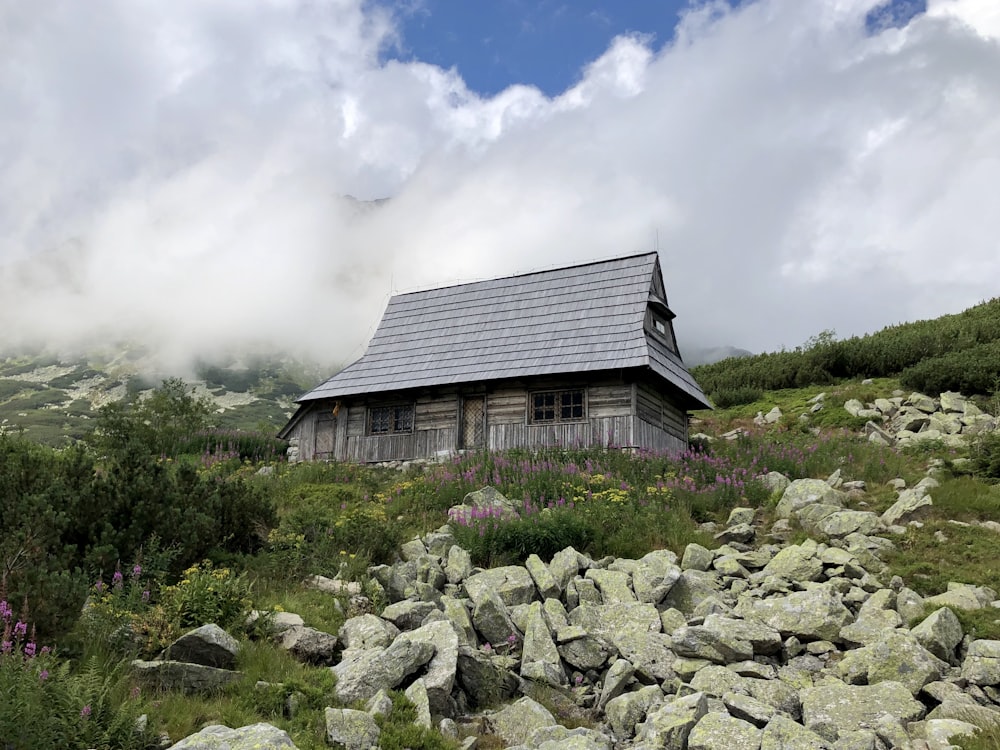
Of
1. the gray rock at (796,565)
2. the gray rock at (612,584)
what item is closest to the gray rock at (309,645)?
the gray rock at (612,584)

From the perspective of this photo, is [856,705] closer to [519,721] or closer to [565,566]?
[519,721]

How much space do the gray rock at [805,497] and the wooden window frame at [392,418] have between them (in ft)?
45.2

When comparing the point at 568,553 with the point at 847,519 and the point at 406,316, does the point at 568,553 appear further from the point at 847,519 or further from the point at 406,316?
the point at 406,316

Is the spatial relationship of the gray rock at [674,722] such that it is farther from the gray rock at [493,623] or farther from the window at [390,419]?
the window at [390,419]

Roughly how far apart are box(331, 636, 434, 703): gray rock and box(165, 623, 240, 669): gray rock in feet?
3.48

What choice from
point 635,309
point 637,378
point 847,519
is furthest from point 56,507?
point 635,309

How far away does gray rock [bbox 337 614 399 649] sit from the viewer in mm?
8352

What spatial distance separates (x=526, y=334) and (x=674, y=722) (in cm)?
1803

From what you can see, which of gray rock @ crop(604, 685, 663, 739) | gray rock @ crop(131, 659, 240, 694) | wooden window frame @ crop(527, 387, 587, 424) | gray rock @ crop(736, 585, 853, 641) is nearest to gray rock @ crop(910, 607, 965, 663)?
gray rock @ crop(736, 585, 853, 641)

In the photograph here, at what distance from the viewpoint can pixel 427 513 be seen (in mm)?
14609

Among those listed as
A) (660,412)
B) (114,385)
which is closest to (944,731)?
(660,412)

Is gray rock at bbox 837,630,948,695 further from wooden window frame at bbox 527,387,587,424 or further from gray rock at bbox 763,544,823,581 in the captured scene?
wooden window frame at bbox 527,387,587,424

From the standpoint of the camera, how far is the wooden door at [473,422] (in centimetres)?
2319

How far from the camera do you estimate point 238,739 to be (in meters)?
5.69
